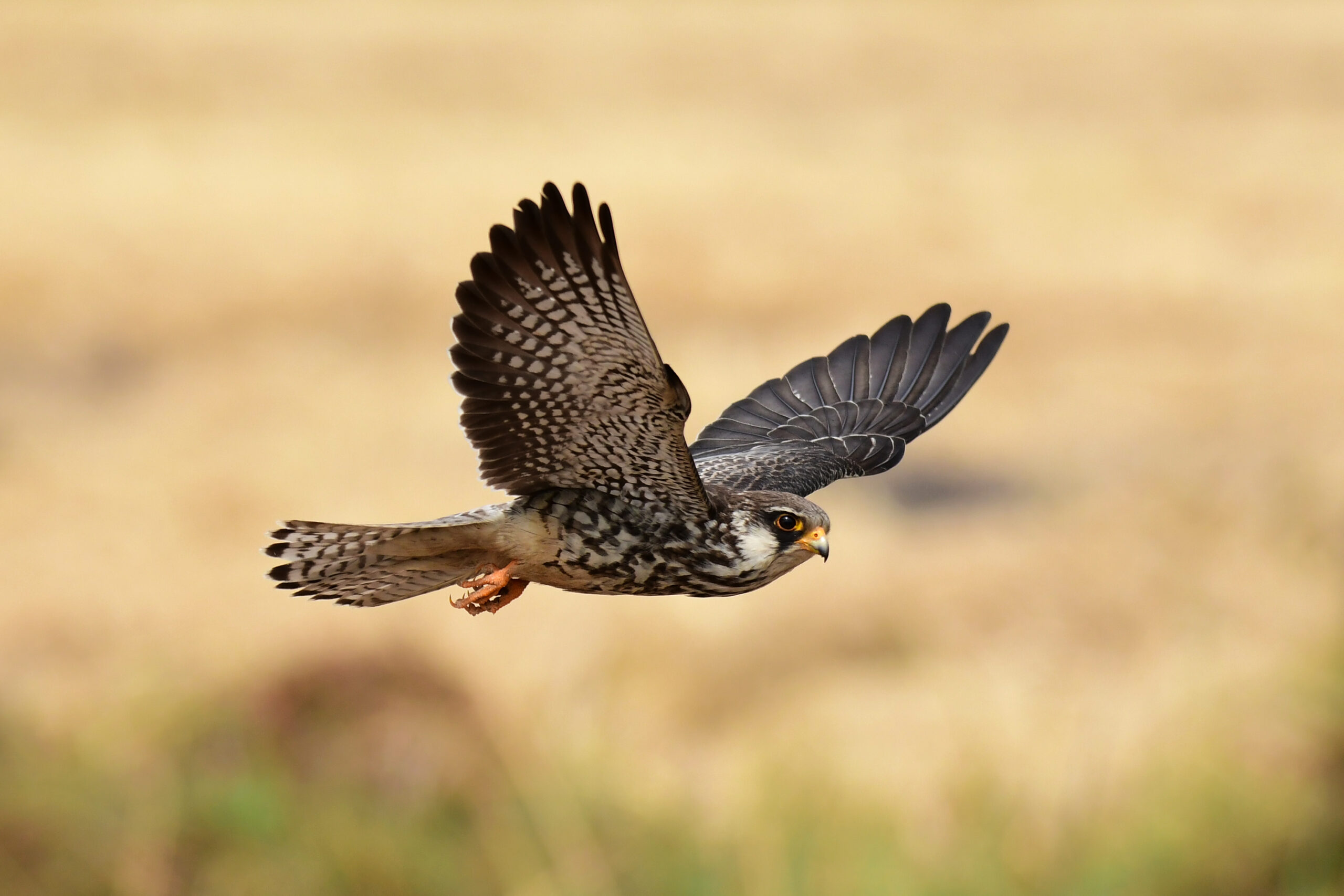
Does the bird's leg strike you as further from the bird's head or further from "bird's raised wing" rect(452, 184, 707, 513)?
the bird's head

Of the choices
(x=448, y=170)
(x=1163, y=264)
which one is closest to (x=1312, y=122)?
(x=1163, y=264)

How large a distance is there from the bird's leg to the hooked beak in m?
0.81

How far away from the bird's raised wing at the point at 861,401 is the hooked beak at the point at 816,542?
1873 mm

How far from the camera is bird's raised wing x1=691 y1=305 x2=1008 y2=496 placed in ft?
22.0

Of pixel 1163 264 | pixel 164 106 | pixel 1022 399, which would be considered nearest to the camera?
pixel 1022 399

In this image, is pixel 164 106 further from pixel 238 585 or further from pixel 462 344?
pixel 462 344

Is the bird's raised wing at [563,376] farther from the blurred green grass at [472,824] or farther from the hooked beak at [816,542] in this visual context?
the blurred green grass at [472,824]

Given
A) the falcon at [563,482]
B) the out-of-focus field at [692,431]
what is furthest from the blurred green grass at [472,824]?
the falcon at [563,482]

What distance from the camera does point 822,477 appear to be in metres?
6.21

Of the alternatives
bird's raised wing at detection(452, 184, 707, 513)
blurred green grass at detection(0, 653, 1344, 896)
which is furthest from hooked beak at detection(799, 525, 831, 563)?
blurred green grass at detection(0, 653, 1344, 896)

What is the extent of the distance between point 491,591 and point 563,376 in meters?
0.65

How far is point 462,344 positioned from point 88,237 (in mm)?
28998

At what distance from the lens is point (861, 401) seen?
7.34 m

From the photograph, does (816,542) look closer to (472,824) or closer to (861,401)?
(861,401)
